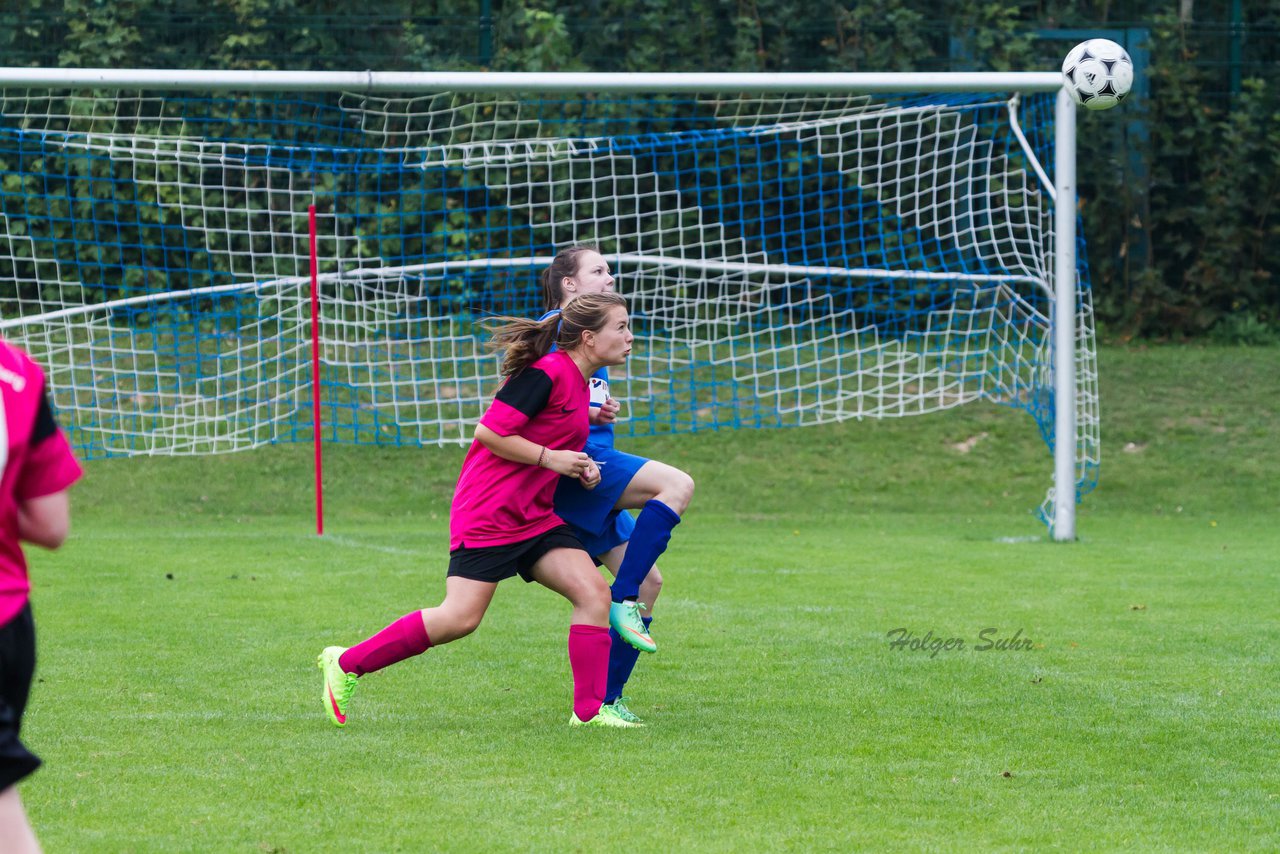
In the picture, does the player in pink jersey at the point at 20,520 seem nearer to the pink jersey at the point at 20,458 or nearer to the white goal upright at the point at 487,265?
the pink jersey at the point at 20,458

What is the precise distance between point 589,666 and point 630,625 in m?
0.19

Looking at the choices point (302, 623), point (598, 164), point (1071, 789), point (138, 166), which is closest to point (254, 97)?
point (138, 166)

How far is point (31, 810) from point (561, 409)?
197cm

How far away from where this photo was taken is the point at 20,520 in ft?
8.89

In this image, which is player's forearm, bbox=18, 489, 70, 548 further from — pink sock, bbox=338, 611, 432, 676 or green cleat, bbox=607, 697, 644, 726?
green cleat, bbox=607, 697, 644, 726

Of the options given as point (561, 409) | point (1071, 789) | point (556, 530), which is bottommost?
point (1071, 789)

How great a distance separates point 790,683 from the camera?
5.88 meters

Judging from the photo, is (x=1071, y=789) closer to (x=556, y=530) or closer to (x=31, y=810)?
(x=556, y=530)

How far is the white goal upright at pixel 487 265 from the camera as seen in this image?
12484 millimetres

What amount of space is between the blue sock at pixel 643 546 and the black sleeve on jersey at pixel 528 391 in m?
0.53

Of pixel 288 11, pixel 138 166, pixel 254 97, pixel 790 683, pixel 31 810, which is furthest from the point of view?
pixel 288 11

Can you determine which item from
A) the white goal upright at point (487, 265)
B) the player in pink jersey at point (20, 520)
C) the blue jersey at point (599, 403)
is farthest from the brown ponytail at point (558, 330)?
the white goal upright at point (487, 265)

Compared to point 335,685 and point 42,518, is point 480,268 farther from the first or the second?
point 42,518

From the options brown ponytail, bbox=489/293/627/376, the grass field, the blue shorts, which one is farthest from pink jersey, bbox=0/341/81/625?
the blue shorts
